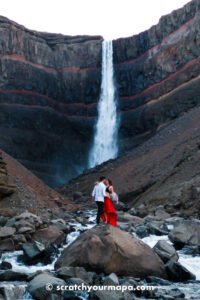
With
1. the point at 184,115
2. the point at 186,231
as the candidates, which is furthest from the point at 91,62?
the point at 186,231

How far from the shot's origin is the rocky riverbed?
32.1 ft

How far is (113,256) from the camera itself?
11680 mm

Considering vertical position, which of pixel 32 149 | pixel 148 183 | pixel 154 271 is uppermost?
pixel 32 149

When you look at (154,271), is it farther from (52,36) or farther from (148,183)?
(52,36)

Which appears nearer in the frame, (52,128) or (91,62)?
(52,128)

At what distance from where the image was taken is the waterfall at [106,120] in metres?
58.1

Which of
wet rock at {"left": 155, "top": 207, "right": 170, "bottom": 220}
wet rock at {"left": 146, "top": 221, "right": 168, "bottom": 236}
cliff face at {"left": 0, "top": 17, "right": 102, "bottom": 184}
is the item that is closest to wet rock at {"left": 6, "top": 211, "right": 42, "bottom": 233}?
wet rock at {"left": 146, "top": 221, "right": 168, "bottom": 236}

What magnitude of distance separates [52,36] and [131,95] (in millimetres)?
16285

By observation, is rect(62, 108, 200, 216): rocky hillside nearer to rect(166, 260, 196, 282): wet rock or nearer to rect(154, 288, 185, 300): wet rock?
rect(166, 260, 196, 282): wet rock

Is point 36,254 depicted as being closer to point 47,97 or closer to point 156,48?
point 156,48

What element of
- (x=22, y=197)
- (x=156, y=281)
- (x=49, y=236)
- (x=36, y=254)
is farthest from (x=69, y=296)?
(x=22, y=197)

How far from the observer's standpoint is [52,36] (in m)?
69.0

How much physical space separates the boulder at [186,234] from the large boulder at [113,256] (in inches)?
124

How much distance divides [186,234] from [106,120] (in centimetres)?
4621
